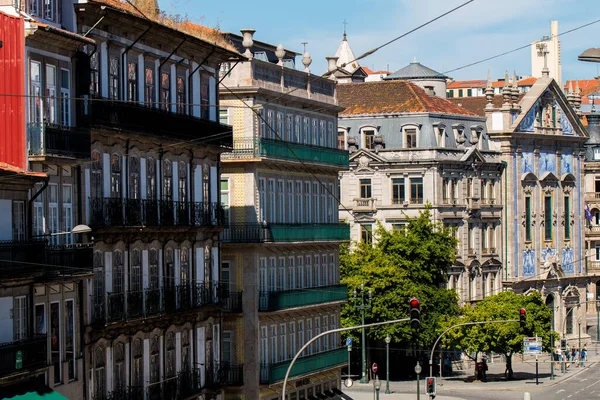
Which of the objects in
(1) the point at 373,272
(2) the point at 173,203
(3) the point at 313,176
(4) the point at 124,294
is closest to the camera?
(4) the point at 124,294

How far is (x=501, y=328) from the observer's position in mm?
105812

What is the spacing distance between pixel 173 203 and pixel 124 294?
5732 millimetres

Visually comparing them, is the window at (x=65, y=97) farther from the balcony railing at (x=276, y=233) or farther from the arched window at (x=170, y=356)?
the balcony railing at (x=276, y=233)

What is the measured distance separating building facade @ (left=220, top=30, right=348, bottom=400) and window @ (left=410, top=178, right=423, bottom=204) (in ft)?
121

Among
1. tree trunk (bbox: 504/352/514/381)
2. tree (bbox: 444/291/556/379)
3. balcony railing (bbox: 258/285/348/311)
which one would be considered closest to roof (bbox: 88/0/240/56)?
balcony railing (bbox: 258/285/348/311)

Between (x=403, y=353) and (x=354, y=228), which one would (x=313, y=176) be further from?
(x=354, y=228)

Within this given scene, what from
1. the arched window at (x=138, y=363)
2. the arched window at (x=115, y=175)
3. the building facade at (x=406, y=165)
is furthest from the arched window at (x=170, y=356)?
the building facade at (x=406, y=165)

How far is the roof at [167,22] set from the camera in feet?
178

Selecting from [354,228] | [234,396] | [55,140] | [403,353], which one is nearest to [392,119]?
[354,228]

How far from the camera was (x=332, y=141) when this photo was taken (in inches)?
3295

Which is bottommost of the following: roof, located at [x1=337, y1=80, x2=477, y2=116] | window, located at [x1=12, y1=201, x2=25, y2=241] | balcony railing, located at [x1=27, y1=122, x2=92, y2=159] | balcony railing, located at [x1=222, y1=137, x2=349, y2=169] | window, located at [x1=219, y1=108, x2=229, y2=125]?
window, located at [x1=12, y1=201, x2=25, y2=241]

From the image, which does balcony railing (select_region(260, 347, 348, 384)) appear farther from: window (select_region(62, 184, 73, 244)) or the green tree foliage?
window (select_region(62, 184, 73, 244))

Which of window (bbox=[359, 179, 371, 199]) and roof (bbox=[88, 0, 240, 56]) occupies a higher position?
roof (bbox=[88, 0, 240, 56])

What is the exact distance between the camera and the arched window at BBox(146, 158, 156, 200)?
5741cm
